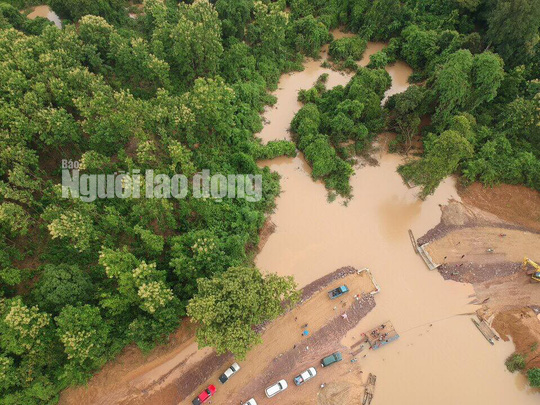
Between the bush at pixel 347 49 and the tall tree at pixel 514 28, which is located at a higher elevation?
the bush at pixel 347 49

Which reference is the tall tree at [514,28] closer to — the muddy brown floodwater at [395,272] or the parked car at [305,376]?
the muddy brown floodwater at [395,272]

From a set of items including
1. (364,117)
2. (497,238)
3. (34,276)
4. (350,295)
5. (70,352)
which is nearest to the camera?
(70,352)

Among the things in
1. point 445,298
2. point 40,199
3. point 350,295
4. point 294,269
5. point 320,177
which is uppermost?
point 40,199

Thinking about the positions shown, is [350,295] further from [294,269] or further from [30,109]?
[30,109]

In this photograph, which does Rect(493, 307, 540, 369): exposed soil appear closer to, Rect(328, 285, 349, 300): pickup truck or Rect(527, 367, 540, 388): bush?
Rect(527, 367, 540, 388): bush

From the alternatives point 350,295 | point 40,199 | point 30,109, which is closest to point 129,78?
point 30,109

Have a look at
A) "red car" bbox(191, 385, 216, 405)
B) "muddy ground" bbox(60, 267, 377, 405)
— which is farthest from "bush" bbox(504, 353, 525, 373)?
"red car" bbox(191, 385, 216, 405)

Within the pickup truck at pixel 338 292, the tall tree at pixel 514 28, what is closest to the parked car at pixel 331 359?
the pickup truck at pixel 338 292

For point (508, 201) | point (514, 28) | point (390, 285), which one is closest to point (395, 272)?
point (390, 285)
